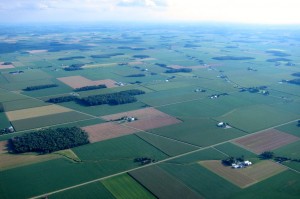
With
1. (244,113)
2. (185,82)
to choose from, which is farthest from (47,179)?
(185,82)

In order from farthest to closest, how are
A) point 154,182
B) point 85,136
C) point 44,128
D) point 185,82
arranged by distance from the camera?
point 185,82 → point 44,128 → point 85,136 → point 154,182

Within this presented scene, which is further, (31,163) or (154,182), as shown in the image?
(31,163)

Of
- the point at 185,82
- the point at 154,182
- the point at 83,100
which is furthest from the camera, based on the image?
the point at 185,82

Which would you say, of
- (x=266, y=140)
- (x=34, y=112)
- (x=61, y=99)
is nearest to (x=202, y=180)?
(x=266, y=140)

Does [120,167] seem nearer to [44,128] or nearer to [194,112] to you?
[44,128]

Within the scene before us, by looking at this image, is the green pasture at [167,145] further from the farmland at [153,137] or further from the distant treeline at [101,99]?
the distant treeline at [101,99]

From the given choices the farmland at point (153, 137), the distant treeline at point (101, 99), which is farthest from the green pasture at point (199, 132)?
the distant treeline at point (101, 99)

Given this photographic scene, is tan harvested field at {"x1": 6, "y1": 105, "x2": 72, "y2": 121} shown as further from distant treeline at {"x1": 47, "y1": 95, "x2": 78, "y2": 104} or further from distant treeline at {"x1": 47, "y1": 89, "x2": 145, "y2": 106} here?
distant treeline at {"x1": 47, "y1": 89, "x2": 145, "y2": 106}
